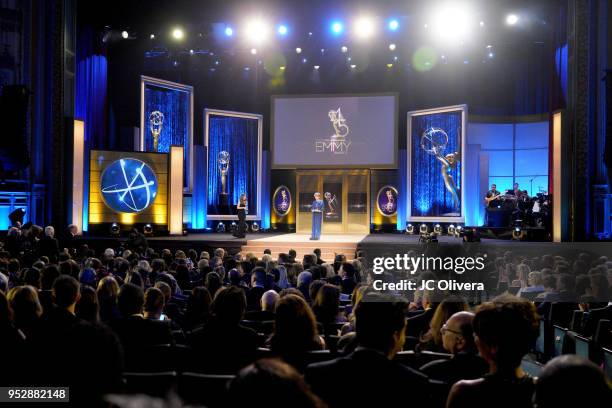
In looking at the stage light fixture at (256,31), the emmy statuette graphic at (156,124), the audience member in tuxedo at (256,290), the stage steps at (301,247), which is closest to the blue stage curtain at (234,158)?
the emmy statuette graphic at (156,124)

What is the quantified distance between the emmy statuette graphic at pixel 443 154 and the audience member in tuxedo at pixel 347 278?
10927 mm

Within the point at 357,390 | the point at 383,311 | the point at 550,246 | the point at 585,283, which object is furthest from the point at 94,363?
the point at 550,246

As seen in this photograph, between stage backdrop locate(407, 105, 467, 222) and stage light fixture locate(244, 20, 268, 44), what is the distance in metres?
5.86

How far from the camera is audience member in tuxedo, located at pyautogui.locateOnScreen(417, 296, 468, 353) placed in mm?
3453

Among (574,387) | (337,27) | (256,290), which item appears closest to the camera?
(574,387)

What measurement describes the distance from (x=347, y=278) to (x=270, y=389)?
633 cm

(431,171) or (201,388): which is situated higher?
(431,171)

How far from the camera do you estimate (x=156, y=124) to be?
1742 centimetres

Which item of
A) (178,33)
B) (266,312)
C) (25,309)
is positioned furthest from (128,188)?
(25,309)

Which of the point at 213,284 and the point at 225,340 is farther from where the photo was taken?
the point at 213,284

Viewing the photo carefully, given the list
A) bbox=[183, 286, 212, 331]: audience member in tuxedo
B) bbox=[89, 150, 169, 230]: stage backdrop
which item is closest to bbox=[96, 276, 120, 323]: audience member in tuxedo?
bbox=[183, 286, 212, 331]: audience member in tuxedo

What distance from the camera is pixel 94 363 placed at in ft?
4.89

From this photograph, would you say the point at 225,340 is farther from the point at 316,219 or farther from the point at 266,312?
the point at 316,219

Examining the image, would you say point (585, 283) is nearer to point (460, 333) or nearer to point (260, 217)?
Result: point (460, 333)
